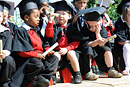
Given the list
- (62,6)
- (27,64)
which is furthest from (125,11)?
(27,64)

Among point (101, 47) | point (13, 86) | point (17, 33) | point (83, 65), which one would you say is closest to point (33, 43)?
point (17, 33)

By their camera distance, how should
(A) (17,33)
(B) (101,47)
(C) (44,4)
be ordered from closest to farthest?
1. (A) (17,33)
2. (B) (101,47)
3. (C) (44,4)

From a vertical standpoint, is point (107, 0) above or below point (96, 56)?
above

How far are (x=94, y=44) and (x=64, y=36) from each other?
0.63m

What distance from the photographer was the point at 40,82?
3.53 meters

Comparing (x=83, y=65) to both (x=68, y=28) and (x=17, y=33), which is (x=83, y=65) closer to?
(x=68, y=28)

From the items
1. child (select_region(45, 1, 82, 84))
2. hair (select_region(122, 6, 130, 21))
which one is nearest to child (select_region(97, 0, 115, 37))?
hair (select_region(122, 6, 130, 21))

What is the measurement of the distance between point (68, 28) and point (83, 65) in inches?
32.7

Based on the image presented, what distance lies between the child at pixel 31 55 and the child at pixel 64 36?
0.32m

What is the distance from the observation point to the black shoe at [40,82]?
353 cm

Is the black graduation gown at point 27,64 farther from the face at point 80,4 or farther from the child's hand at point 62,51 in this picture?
the face at point 80,4

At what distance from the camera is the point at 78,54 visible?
14.5 feet

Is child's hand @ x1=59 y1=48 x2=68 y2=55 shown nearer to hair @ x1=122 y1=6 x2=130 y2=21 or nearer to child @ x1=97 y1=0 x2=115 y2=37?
child @ x1=97 y1=0 x2=115 y2=37

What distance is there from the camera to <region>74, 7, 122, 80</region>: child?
4445 mm
